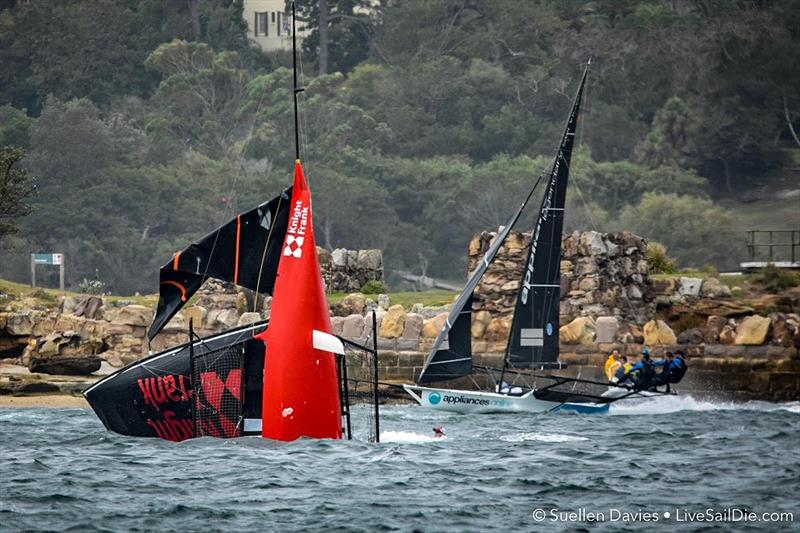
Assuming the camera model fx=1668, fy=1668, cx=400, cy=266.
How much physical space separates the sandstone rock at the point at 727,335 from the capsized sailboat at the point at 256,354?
22.3m

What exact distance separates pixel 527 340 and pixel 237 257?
15.3 metres

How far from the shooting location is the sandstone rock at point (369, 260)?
58.7 m

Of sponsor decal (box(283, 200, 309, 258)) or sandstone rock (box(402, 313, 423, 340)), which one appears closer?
sponsor decal (box(283, 200, 309, 258))

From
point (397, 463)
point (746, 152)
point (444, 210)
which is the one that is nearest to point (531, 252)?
point (397, 463)

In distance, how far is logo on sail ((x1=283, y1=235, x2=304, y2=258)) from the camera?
28.0m

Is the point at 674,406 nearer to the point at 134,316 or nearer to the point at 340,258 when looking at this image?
the point at 134,316

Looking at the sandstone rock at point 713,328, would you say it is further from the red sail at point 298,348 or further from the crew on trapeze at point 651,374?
the red sail at point 298,348

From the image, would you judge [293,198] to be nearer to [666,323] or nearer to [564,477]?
[564,477]

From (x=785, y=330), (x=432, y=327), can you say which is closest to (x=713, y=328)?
(x=785, y=330)

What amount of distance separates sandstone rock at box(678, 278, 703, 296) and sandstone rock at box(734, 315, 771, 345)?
3.31 metres

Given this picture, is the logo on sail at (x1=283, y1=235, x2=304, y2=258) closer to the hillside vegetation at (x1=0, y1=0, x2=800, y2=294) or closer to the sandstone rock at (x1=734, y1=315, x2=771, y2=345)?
the sandstone rock at (x1=734, y1=315, x2=771, y2=345)

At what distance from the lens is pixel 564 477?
28.2 meters

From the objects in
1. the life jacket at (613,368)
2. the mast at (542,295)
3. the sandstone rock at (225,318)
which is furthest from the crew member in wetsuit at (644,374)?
the sandstone rock at (225,318)

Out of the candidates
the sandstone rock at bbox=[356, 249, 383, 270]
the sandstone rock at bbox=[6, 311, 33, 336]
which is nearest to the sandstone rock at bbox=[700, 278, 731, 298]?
the sandstone rock at bbox=[356, 249, 383, 270]
